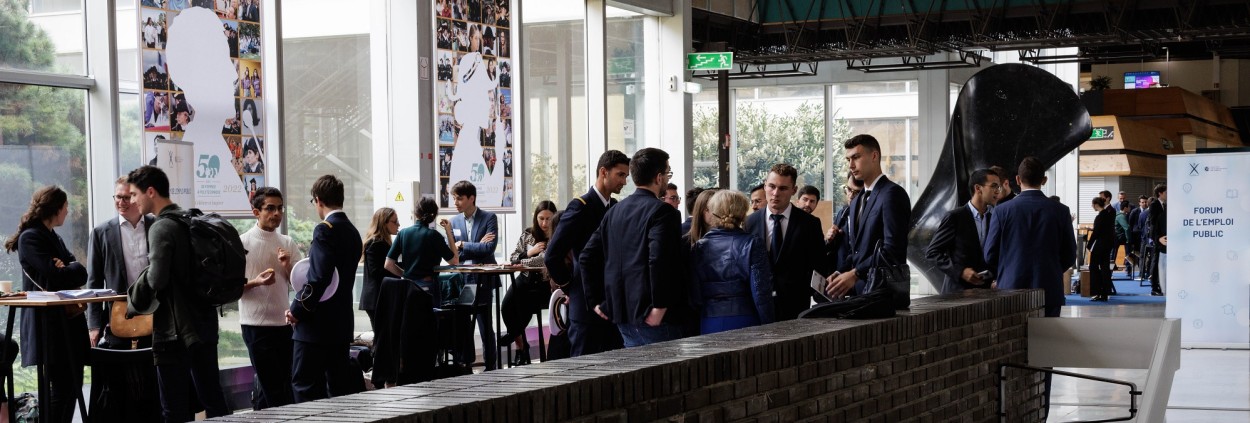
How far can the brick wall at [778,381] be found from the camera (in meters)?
2.69

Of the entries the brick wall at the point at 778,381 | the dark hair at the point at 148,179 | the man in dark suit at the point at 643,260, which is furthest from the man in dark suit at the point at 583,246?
the dark hair at the point at 148,179

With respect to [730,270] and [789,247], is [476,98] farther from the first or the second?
[730,270]

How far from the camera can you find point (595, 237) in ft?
18.8

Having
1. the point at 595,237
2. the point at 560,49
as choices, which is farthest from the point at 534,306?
the point at 560,49

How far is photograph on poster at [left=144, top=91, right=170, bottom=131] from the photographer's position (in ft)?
27.7

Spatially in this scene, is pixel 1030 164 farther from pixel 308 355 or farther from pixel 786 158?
pixel 786 158

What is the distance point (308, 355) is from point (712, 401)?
3.72 m

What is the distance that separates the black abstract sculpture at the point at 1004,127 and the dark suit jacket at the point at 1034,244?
287 cm

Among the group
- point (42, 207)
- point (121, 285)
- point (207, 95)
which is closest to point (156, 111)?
point (207, 95)

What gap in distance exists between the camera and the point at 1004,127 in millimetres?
10477

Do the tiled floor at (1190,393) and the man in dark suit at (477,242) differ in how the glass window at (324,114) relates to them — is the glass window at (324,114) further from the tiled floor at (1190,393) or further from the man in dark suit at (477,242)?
the tiled floor at (1190,393)

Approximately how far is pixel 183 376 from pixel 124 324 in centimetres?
60

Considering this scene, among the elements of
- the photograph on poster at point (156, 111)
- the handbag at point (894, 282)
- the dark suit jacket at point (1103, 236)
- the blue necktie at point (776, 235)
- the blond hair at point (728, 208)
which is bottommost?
the dark suit jacket at point (1103, 236)

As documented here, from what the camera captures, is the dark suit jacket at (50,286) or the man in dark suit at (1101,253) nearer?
the dark suit jacket at (50,286)
